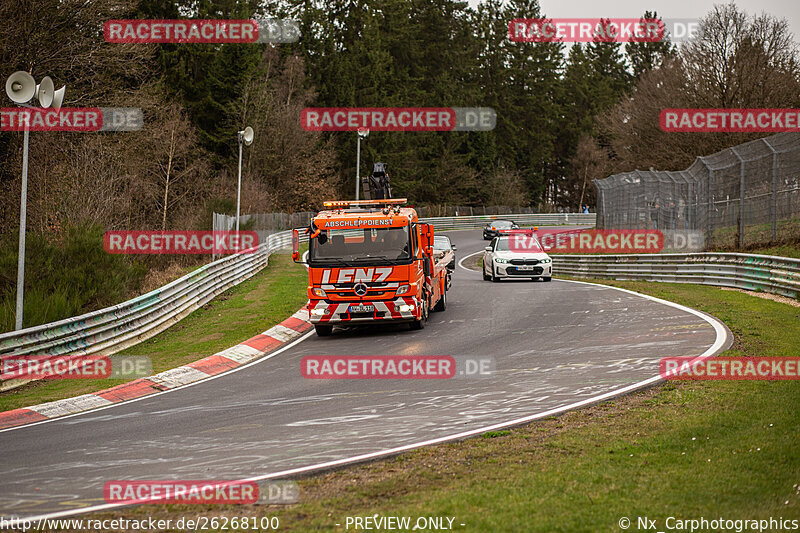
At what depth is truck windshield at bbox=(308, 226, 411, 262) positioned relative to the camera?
16.4m

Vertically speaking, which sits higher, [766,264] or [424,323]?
[766,264]

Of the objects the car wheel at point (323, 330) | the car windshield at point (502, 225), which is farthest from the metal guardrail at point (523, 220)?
the car wheel at point (323, 330)

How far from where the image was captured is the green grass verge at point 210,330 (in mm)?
12391

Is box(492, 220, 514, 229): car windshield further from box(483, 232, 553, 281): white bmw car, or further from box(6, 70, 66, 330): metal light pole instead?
box(6, 70, 66, 330): metal light pole

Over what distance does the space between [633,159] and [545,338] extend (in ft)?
141

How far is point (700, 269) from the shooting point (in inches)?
962

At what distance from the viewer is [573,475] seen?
6414 mm

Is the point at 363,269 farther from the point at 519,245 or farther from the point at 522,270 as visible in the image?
the point at 519,245

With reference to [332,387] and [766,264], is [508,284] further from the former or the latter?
[332,387]

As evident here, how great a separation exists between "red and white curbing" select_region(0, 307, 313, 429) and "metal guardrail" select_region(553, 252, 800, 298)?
36.4 feet

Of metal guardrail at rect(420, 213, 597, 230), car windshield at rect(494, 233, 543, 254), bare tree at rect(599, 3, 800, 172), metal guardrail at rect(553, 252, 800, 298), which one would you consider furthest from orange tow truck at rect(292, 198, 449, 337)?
metal guardrail at rect(420, 213, 597, 230)

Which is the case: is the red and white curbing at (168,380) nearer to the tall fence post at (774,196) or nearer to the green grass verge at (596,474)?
the green grass verge at (596,474)

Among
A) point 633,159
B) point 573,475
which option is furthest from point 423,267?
point 633,159

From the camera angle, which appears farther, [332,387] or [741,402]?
[332,387]
